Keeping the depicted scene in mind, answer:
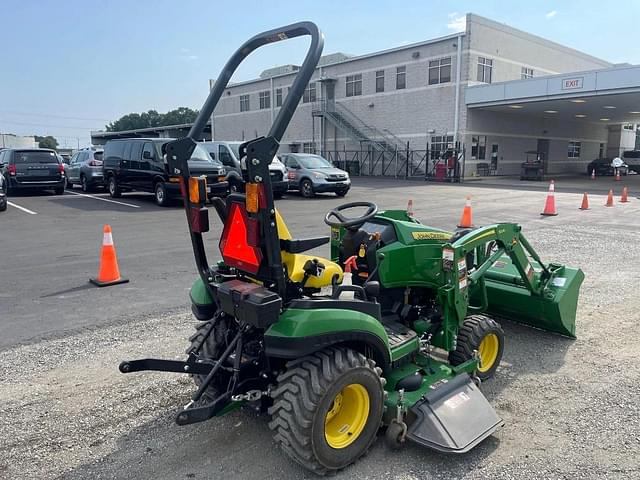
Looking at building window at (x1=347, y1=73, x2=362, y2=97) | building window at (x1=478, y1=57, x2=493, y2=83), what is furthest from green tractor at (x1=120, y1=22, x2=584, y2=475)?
building window at (x1=347, y1=73, x2=362, y2=97)

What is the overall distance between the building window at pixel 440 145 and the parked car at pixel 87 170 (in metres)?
20.8

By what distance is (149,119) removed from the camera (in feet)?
409

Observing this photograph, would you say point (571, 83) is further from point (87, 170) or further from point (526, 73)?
point (87, 170)

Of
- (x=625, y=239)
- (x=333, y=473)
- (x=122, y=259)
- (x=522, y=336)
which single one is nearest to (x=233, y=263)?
(x=333, y=473)

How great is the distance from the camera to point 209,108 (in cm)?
322

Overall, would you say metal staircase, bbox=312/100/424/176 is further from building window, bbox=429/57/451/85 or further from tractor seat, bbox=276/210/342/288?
tractor seat, bbox=276/210/342/288

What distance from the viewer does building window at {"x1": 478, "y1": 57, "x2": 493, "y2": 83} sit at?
33.0 m

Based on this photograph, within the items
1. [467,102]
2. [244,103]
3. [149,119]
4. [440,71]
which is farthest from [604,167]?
[149,119]

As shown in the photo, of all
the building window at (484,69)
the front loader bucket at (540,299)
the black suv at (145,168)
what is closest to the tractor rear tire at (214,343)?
the front loader bucket at (540,299)

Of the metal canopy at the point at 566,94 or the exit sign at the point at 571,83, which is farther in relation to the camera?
the exit sign at the point at 571,83

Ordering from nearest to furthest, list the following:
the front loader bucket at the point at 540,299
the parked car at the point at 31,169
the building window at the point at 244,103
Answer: the front loader bucket at the point at 540,299 < the parked car at the point at 31,169 < the building window at the point at 244,103

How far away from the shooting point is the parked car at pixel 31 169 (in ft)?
60.4

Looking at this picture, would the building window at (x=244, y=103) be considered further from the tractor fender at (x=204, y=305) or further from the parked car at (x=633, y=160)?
the tractor fender at (x=204, y=305)

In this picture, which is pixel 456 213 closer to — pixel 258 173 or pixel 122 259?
pixel 122 259
